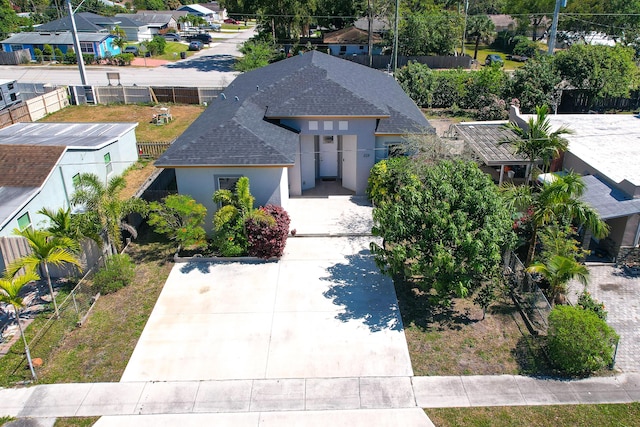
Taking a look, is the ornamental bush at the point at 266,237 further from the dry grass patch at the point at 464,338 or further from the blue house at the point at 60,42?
the blue house at the point at 60,42

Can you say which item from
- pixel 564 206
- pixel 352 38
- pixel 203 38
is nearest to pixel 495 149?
pixel 564 206

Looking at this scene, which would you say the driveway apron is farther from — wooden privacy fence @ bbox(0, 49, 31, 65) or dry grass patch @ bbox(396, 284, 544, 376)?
wooden privacy fence @ bbox(0, 49, 31, 65)

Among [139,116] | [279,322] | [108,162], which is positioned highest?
[108,162]

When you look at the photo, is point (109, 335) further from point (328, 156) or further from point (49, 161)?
point (328, 156)

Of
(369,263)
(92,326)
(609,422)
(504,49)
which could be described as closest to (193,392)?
(92,326)

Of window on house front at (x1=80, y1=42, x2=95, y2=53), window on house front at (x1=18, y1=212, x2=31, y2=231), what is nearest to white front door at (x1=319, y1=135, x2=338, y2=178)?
window on house front at (x1=18, y1=212, x2=31, y2=231)

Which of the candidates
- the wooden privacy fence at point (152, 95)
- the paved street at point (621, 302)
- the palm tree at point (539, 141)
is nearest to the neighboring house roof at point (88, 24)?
the wooden privacy fence at point (152, 95)
